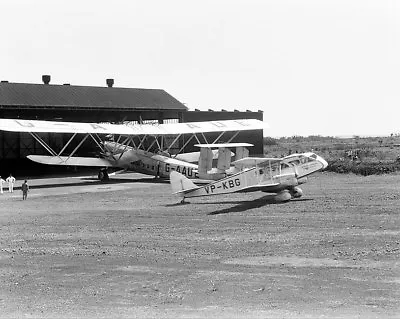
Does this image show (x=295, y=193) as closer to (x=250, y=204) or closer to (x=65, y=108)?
(x=250, y=204)

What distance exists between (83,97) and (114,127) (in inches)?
550

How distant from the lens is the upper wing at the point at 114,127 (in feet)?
122

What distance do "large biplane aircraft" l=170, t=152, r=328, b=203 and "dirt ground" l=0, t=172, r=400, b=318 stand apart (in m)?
0.66

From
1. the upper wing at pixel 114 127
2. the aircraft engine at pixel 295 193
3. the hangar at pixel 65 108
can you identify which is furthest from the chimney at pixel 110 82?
the aircraft engine at pixel 295 193

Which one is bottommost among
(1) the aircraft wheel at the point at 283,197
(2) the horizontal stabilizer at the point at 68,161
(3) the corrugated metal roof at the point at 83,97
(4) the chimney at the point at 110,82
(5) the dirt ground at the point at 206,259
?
(5) the dirt ground at the point at 206,259

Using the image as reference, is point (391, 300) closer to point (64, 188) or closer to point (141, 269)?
point (141, 269)

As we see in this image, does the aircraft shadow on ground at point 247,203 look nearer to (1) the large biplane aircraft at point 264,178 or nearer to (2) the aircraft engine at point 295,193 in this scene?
(2) the aircraft engine at point 295,193

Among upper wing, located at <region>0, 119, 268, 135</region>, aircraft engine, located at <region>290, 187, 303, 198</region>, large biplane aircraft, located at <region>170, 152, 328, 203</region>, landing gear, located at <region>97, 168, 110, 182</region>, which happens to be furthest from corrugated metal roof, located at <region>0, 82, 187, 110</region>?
aircraft engine, located at <region>290, 187, 303, 198</region>

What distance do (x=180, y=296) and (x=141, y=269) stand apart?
8.41ft

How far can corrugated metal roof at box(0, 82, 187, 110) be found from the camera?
5062 cm

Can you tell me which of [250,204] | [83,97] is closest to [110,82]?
[83,97]

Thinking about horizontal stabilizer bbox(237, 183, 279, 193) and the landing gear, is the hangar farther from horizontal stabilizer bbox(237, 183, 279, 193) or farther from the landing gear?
horizontal stabilizer bbox(237, 183, 279, 193)

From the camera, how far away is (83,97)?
2184 inches

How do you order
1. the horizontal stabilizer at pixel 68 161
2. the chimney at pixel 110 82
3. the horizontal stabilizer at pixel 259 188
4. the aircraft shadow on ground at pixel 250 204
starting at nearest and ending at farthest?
the aircraft shadow on ground at pixel 250 204, the horizontal stabilizer at pixel 259 188, the horizontal stabilizer at pixel 68 161, the chimney at pixel 110 82
